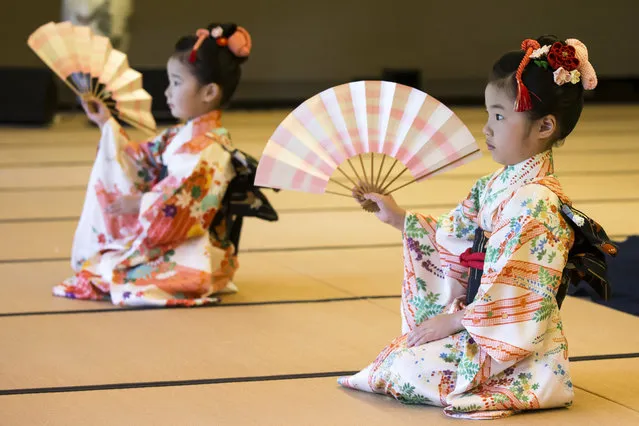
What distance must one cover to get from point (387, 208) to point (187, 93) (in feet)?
3.82

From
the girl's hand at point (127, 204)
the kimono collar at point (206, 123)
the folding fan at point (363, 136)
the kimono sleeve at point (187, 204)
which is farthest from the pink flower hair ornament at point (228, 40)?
the folding fan at point (363, 136)

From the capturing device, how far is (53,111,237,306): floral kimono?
127 inches

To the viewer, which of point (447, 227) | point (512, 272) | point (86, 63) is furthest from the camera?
point (86, 63)

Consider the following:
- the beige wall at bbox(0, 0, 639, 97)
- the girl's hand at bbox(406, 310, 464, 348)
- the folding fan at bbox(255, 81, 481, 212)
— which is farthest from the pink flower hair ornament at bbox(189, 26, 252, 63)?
the beige wall at bbox(0, 0, 639, 97)

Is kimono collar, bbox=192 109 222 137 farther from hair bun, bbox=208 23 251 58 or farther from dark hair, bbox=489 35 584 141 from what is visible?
dark hair, bbox=489 35 584 141

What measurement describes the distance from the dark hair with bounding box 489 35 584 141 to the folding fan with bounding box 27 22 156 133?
5.24 ft

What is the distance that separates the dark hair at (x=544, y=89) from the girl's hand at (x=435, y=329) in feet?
1.36

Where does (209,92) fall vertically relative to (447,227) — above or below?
above

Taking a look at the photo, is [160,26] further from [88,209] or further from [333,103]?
[333,103]

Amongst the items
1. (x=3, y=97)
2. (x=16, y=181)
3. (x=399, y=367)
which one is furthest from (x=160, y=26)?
(x=399, y=367)

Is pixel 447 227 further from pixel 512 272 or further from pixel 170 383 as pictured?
pixel 170 383

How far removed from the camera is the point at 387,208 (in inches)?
90.3

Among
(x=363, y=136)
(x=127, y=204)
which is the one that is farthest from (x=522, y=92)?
(x=127, y=204)

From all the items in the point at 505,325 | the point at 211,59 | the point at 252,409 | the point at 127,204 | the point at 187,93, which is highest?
the point at 211,59
